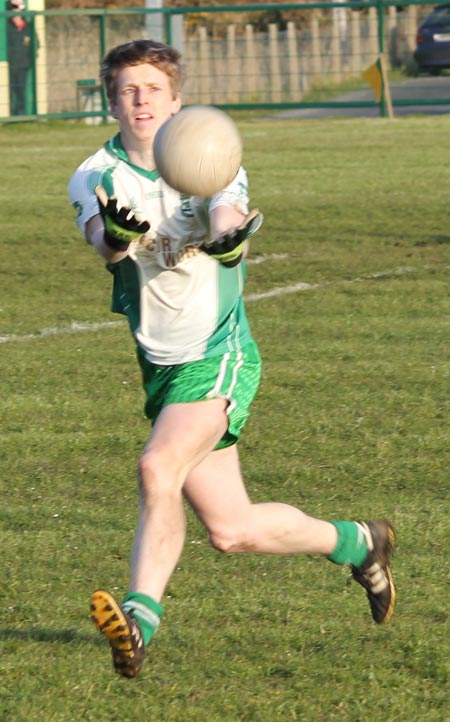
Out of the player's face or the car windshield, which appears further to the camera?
the car windshield

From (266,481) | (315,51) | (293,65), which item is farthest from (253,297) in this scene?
(315,51)

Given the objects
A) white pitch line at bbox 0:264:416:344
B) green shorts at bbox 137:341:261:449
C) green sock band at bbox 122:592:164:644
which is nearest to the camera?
green sock band at bbox 122:592:164:644

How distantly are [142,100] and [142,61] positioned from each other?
5.4 inches

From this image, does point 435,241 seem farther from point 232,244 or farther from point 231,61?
point 231,61

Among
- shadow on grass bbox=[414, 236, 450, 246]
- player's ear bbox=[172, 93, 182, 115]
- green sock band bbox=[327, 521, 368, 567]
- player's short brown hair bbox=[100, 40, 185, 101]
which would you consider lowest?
shadow on grass bbox=[414, 236, 450, 246]

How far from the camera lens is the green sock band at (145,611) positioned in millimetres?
4277

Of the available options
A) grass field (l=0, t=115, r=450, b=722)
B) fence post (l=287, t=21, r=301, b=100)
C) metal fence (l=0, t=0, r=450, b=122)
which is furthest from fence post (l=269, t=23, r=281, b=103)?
grass field (l=0, t=115, r=450, b=722)

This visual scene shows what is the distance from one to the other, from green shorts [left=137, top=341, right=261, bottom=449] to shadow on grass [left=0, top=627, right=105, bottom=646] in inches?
30.1

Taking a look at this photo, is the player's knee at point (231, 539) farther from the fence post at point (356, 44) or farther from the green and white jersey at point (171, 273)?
the fence post at point (356, 44)

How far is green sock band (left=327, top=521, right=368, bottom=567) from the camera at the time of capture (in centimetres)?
512

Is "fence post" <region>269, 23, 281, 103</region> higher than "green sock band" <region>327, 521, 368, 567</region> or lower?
lower

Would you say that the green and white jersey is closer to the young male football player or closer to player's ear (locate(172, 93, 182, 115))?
the young male football player

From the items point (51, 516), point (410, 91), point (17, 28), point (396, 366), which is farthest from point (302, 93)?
point (51, 516)

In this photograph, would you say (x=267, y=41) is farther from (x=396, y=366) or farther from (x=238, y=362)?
(x=238, y=362)
